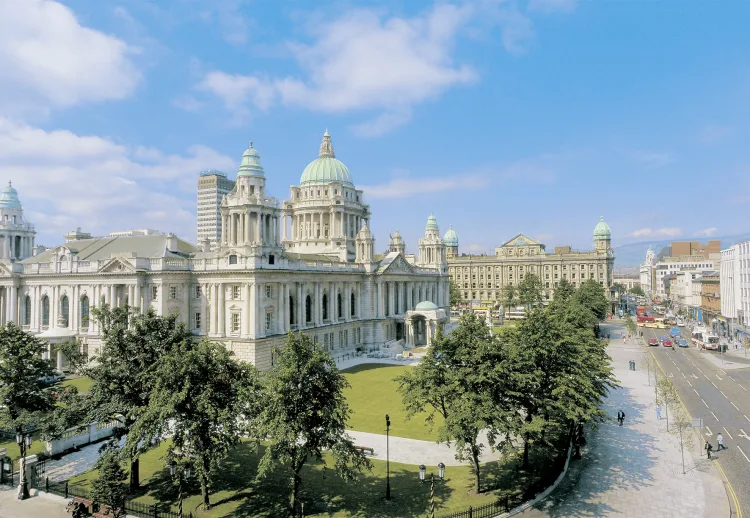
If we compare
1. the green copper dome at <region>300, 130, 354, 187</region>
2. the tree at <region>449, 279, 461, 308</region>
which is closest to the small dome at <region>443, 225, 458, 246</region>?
the tree at <region>449, 279, 461, 308</region>

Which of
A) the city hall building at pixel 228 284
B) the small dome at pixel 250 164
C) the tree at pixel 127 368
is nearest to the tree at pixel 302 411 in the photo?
the tree at pixel 127 368

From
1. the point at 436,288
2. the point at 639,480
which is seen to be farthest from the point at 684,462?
the point at 436,288

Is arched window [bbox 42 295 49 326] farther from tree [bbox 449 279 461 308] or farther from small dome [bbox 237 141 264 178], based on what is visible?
tree [bbox 449 279 461 308]

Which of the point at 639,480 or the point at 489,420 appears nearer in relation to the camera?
the point at 489,420

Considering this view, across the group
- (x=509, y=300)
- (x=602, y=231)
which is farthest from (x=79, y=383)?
(x=602, y=231)

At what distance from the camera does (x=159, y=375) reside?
90.5 feet

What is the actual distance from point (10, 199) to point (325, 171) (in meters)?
59.2

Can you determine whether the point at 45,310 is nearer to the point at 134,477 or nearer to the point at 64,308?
the point at 64,308

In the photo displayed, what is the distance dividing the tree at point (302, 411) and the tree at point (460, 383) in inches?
215

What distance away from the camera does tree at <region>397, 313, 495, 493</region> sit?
90.0 ft

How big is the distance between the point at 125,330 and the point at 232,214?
130ft

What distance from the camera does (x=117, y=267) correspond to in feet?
220

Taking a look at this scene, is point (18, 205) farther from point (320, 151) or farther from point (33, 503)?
point (33, 503)

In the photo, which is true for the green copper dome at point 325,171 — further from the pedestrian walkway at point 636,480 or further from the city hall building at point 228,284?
the pedestrian walkway at point 636,480
